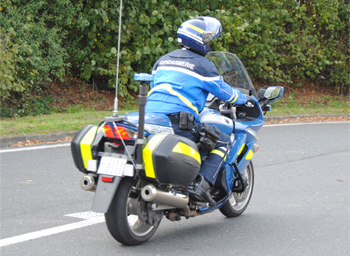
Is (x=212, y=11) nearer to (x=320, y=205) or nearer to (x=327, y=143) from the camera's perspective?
(x=327, y=143)

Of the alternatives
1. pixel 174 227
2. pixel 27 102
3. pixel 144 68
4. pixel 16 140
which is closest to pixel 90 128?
pixel 174 227

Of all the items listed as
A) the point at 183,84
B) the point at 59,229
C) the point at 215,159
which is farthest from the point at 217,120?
the point at 59,229

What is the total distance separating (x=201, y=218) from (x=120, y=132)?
1830mm

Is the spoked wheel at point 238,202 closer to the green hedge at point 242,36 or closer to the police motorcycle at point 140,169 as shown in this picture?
the police motorcycle at point 140,169

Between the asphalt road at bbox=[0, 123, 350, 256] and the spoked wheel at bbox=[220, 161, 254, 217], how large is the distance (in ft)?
0.30

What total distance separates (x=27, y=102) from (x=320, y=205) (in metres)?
9.68

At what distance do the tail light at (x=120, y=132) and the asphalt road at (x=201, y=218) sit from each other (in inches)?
38.5

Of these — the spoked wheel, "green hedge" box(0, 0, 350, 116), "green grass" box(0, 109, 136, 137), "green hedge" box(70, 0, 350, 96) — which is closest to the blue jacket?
the spoked wheel

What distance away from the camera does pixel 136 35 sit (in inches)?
601

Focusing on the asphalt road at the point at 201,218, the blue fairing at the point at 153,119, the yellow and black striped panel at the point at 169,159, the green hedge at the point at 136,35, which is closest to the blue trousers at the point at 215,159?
the blue fairing at the point at 153,119

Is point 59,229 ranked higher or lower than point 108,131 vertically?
lower

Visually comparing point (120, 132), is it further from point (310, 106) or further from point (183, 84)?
point (310, 106)

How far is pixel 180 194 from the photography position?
14.6 feet

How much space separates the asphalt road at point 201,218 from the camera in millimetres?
4656
